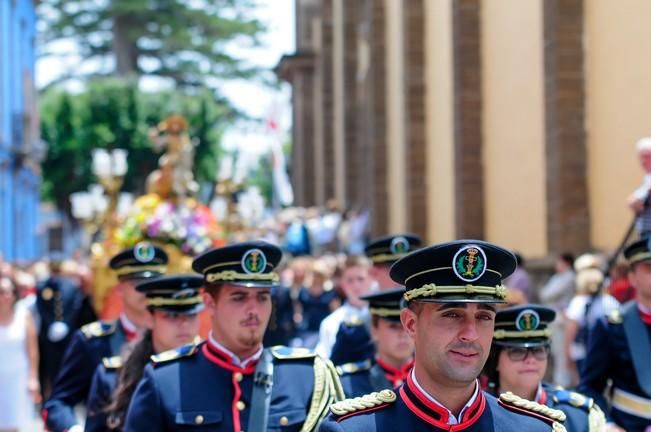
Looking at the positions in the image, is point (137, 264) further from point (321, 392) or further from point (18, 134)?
point (18, 134)

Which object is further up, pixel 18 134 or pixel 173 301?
pixel 18 134

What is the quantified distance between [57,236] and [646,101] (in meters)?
58.6

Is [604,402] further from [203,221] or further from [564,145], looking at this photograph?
[203,221]

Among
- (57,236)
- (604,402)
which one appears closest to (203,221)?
(604,402)

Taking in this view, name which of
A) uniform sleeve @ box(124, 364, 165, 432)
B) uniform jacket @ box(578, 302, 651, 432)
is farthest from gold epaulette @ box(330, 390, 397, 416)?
uniform jacket @ box(578, 302, 651, 432)

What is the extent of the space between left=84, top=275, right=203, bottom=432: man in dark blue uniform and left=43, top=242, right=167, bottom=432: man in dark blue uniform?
35 cm

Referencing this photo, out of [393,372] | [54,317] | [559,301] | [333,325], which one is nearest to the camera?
[393,372]

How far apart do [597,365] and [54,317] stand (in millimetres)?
10347

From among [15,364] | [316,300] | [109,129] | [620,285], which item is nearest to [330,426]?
[620,285]

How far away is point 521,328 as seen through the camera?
5.78m

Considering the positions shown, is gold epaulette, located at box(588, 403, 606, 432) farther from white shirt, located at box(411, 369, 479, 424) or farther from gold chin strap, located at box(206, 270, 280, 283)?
white shirt, located at box(411, 369, 479, 424)

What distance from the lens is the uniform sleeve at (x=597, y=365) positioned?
654cm

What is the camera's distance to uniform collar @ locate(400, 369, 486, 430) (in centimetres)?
381

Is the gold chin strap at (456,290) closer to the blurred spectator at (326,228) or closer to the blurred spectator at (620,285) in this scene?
the blurred spectator at (620,285)
